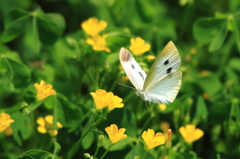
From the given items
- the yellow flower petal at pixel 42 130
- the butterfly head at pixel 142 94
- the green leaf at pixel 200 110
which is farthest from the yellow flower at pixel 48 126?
the green leaf at pixel 200 110

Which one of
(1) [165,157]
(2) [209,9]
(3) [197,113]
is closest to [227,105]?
(3) [197,113]

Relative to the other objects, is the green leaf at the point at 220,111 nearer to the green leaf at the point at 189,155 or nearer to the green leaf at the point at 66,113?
the green leaf at the point at 189,155

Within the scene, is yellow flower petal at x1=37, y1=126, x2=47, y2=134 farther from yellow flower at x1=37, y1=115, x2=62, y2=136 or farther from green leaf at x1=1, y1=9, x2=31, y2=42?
green leaf at x1=1, y1=9, x2=31, y2=42

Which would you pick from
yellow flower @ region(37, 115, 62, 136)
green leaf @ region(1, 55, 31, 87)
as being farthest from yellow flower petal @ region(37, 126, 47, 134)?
green leaf @ region(1, 55, 31, 87)

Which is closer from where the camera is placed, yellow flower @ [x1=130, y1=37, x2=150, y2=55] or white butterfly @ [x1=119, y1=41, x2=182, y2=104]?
white butterfly @ [x1=119, y1=41, x2=182, y2=104]

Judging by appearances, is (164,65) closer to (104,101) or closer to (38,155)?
(104,101)

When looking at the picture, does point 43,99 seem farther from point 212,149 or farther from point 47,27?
point 212,149

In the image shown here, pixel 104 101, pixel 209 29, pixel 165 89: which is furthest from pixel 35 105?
pixel 209 29
